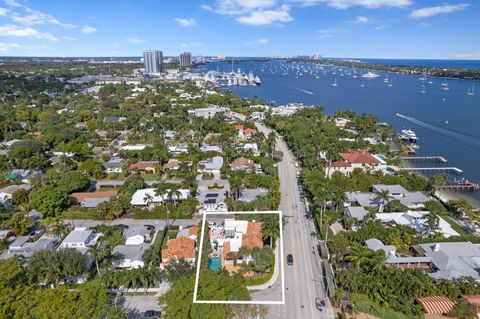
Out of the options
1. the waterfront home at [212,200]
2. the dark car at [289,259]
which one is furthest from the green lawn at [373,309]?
the waterfront home at [212,200]

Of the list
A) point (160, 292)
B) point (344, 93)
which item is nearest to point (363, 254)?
point (160, 292)

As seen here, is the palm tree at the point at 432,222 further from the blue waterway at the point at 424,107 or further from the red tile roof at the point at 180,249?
the blue waterway at the point at 424,107

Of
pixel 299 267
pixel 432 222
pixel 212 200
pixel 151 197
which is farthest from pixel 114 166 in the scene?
pixel 432 222

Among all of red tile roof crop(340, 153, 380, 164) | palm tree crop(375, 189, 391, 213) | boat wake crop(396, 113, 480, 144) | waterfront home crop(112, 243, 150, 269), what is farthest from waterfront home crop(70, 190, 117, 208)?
boat wake crop(396, 113, 480, 144)

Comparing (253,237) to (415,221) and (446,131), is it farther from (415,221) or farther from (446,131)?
(446,131)

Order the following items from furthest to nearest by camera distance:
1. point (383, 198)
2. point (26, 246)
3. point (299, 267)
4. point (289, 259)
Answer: point (383, 198) < point (26, 246) < point (289, 259) < point (299, 267)

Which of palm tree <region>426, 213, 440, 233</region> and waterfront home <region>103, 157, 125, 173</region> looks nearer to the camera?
palm tree <region>426, 213, 440, 233</region>

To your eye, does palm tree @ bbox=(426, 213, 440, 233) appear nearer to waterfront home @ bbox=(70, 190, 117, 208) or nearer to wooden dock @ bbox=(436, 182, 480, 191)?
wooden dock @ bbox=(436, 182, 480, 191)
